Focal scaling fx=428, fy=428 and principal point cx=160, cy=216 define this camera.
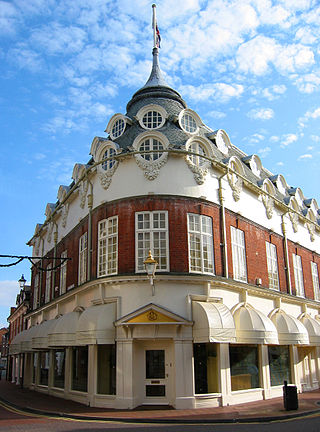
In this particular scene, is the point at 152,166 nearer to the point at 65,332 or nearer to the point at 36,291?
the point at 65,332

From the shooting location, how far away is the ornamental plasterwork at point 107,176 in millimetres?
19784

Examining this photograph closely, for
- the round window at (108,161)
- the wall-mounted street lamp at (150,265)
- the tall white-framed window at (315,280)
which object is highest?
the round window at (108,161)

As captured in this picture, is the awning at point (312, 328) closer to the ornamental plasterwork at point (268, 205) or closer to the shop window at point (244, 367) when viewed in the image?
the shop window at point (244, 367)

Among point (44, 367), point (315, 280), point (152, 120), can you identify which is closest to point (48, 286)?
point (44, 367)

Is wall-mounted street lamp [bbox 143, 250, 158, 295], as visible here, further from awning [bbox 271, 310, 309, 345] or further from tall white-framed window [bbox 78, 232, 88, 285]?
awning [bbox 271, 310, 309, 345]

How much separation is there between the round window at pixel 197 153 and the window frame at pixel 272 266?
7.23m

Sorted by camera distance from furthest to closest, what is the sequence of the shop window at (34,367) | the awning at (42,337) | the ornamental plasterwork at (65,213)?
the shop window at (34,367) < the ornamental plasterwork at (65,213) < the awning at (42,337)

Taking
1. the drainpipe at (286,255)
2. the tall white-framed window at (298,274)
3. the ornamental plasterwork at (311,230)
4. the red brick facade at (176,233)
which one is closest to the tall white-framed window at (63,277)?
the red brick facade at (176,233)

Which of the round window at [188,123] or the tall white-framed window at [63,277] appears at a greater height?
the round window at [188,123]

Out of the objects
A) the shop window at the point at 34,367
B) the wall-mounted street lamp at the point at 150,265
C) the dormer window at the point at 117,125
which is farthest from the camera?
the shop window at the point at 34,367

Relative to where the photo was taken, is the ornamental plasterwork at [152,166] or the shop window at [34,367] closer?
the ornamental plasterwork at [152,166]

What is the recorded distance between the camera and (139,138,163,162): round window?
19312 mm

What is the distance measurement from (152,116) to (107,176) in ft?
12.2

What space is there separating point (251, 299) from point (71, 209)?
11.7m
